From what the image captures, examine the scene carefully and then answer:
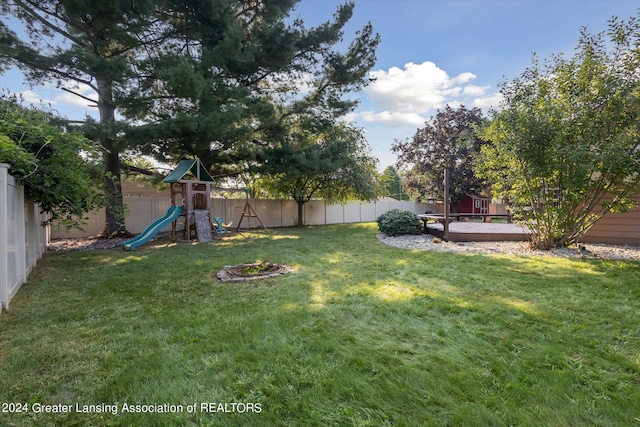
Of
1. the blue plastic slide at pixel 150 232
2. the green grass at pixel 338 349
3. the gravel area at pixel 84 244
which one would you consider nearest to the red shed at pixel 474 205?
the green grass at pixel 338 349

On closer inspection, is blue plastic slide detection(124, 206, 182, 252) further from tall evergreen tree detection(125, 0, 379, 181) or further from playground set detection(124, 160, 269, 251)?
tall evergreen tree detection(125, 0, 379, 181)

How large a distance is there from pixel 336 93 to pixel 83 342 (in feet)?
38.9

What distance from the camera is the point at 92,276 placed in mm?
4973

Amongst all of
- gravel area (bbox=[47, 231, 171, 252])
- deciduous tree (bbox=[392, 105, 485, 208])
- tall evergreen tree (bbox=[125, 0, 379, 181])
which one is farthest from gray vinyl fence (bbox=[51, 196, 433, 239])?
deciduous tree (bbox=[392, 105, 485, 208])

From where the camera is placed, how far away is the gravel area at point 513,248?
5.93 m

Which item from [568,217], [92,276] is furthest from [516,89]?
[92,276]

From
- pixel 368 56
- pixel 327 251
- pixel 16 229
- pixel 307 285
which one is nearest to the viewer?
pixel 16 229

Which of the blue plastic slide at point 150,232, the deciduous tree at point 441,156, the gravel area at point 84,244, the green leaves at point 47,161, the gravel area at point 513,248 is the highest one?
the deciduous tree at point 441,156

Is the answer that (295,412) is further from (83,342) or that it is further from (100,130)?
(100,130)

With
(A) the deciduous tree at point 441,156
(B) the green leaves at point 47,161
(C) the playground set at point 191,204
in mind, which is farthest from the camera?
(A) the deciduous tree at point 441,156

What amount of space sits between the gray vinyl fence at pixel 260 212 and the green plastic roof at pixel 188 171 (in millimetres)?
1607

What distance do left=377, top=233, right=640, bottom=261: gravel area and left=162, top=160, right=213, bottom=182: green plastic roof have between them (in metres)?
6.41

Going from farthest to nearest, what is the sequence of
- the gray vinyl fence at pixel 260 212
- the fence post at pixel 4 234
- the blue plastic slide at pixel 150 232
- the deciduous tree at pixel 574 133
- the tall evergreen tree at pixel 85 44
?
the gray vinyl fence at pixel 260 212, the blue plastic slide at pixel 150 232, the tall evergreen tree at pixel 85 44, the deciduous tree at pixel 574 133, the fence post at pixel 4 234

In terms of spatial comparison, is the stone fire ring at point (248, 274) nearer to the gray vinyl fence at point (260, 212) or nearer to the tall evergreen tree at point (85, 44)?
the gray vinyl fence at point (260, 212)
